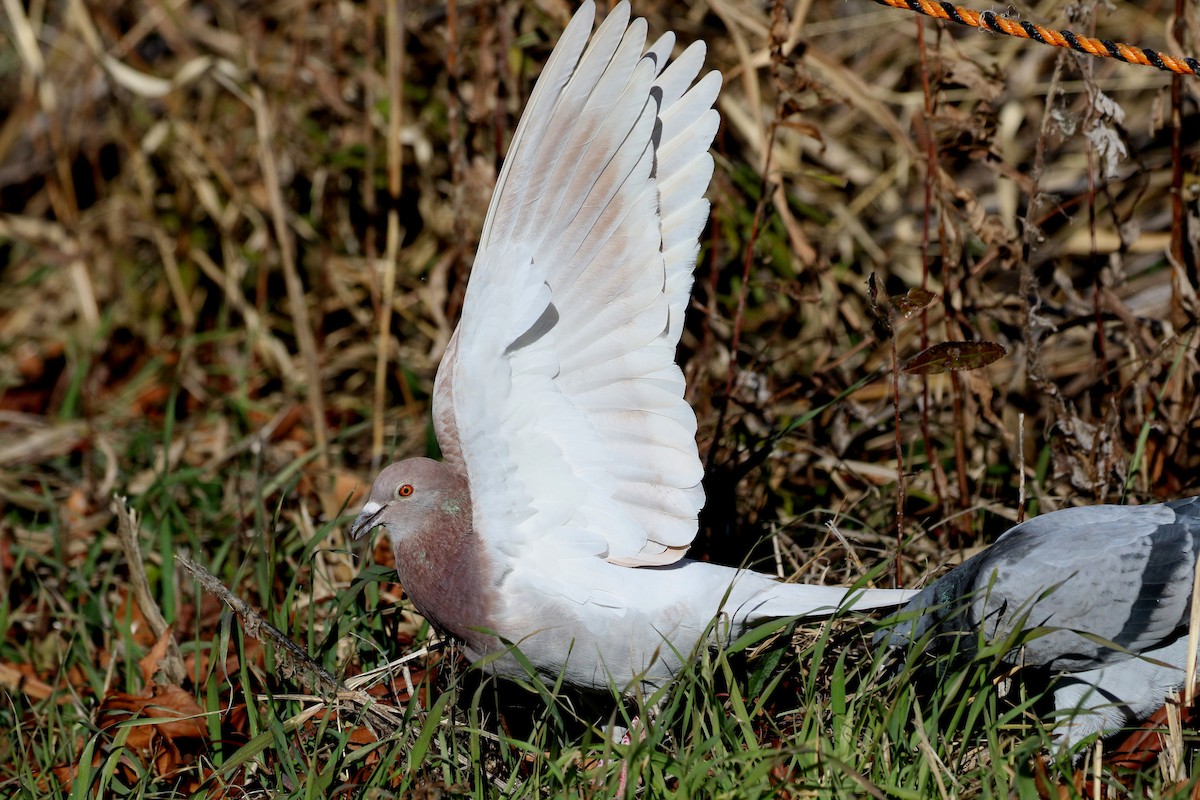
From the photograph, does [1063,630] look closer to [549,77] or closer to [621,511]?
[621,511]

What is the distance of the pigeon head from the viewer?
231cm

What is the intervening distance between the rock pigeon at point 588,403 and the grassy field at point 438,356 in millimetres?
142

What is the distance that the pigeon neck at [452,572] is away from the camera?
2199mm

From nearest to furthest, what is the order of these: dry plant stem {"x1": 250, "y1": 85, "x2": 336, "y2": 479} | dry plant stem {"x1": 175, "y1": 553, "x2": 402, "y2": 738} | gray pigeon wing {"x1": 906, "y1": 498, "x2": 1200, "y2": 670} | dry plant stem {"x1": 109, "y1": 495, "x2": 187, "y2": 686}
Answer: gray pigeon wing {"x1": 906, "y1": 498, "x2": 1200, "y2": 670}, dry plant stem {"x1": 175, "y1": 553, "x2": 402, "y2": 738}, dry plant stem {"x1": 109, "y1": 495, "x2": 187, "y2": 686}, dry plant stem {"x1": 250, "y1": 85, "x2": 336, "y2": 479}

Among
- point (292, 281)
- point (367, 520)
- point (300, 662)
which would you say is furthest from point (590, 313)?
point (292, 281)

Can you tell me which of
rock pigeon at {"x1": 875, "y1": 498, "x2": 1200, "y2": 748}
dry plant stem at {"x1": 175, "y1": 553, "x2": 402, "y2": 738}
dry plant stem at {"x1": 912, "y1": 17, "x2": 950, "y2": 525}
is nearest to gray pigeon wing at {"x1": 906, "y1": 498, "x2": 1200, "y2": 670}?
rock pigeon at {"x1": 875, "y1": 498, "x2": 1200, "y2": 748}

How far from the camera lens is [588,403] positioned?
217cm

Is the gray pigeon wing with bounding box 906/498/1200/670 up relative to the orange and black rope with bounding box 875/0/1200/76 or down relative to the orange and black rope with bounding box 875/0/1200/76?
down

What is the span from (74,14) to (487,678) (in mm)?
3098

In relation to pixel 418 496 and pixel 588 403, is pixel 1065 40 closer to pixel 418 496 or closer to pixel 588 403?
pixel 588 403

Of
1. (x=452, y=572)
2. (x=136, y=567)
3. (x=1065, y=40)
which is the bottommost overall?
(x=136, y=567)

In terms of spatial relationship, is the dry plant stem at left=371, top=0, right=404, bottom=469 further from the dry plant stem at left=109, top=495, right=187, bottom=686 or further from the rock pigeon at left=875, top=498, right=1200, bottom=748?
the rock pigeon at left=875, top=498, right=1200, bottom=748

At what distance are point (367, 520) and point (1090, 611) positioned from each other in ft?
4.65

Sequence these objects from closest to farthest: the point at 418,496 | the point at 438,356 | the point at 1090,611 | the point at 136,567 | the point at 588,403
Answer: the point at 1090,611 → the point at 588,403 → the point at 418,496 → the point at 136,567 → the point at 438,356
